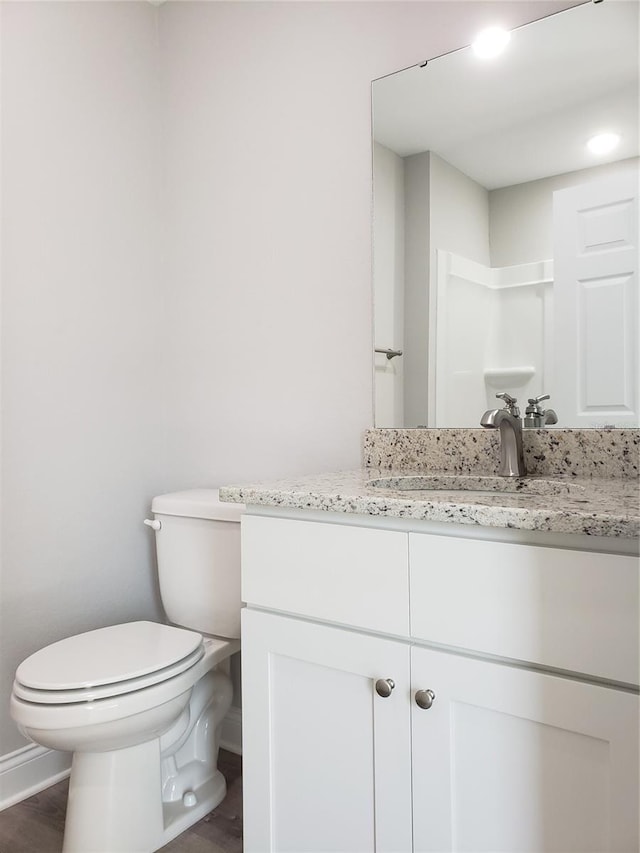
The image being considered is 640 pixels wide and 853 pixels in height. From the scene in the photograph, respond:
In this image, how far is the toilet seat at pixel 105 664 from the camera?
1.30 meters

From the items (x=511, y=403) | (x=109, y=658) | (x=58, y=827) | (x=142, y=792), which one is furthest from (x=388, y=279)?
(x=58, y=827)

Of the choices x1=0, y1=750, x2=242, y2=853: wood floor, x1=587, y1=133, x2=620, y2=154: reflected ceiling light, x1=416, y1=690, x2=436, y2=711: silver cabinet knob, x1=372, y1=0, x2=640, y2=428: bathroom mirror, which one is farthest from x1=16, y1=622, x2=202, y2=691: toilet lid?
x1=587, y1=133, x2=620, y2=154: reflected ceiling light

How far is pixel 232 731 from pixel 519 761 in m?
1.21

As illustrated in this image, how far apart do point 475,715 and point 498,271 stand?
37.2 inches

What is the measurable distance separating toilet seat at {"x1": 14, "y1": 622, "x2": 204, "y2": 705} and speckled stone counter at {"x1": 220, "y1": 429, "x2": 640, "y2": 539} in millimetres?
468

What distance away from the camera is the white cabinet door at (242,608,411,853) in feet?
3.39

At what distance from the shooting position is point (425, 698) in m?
0.98

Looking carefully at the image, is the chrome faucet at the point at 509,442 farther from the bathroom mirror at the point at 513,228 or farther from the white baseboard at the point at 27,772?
the white baseboard at the point at 27,772

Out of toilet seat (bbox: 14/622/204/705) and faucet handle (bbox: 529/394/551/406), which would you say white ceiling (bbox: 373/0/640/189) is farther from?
toilet seat (bbox: 14/622/204/705)

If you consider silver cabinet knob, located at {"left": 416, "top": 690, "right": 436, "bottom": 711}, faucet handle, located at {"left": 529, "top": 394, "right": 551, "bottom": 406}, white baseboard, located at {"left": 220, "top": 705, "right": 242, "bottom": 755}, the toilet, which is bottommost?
white baseboard, located at {"left": 220, "top": 705, "right": 242, "bottom": 755}

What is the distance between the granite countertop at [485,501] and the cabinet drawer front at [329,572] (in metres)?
0.05

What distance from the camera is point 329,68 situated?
1731 mm

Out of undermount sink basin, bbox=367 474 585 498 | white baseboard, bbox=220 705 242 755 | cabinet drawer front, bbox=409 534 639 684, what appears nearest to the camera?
cabinet drawer front, bbox=409 534 639 684

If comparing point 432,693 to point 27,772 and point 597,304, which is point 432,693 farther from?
point 27,772
